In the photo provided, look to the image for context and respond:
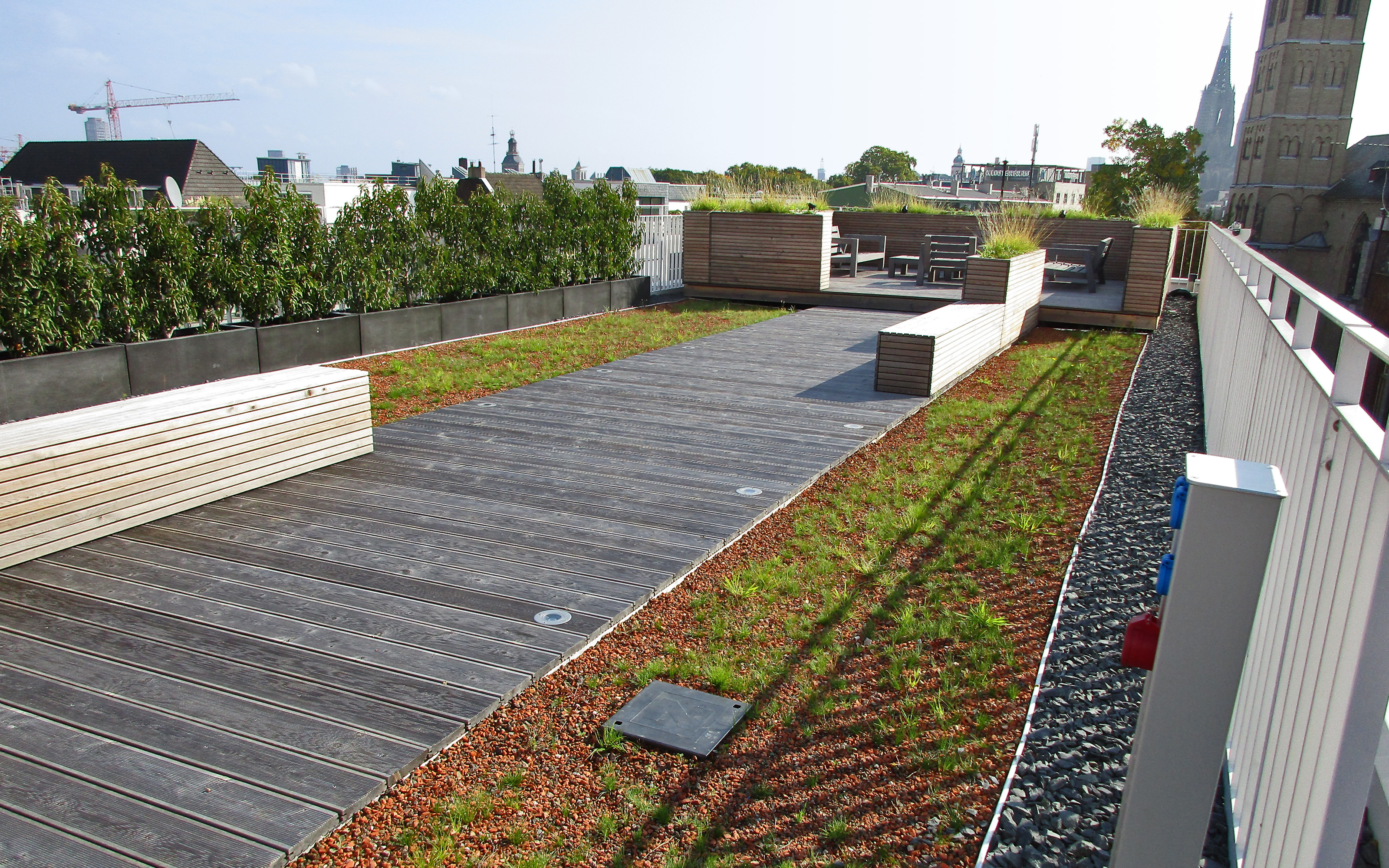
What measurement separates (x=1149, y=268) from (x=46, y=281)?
11382 millimetres

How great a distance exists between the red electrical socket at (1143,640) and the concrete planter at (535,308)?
9.71m

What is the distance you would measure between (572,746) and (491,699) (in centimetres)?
35

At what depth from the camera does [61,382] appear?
663 centimetres

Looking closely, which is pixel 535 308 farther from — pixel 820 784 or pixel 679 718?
pixel 820 784

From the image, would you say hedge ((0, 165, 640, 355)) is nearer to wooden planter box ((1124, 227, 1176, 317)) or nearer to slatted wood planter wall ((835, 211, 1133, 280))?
slatted wood planter wall ((835, 211, 1133, 280))

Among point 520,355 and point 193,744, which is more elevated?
point 520,355

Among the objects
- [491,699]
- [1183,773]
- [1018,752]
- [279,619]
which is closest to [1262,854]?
[1183,773]

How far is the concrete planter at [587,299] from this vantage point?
11.7 metres

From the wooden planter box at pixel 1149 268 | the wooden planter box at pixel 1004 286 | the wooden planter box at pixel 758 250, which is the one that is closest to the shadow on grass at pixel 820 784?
the wooden planter box at pixel 1004 286

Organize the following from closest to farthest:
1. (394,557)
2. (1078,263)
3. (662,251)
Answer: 1. (394,557)
2. (1078,263)
3. (662,251)

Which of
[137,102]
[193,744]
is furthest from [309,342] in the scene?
[137,102]

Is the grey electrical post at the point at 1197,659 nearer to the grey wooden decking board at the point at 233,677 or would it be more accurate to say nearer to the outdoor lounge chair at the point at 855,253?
the grey wooden decking board at the point at 233,677

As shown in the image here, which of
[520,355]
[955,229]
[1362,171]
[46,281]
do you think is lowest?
[520,355]

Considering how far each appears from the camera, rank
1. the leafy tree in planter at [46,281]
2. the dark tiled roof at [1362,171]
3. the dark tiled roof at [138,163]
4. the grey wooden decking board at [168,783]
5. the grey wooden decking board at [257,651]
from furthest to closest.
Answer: the dark tiled roof at [1362,171], the dark tiled roof at [138,163], the leafy tree in planter at [46,281], the grey wooden decking board at [257,651], the grey wooden decking board at [168,783]
